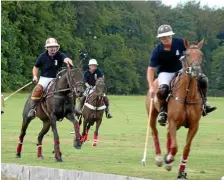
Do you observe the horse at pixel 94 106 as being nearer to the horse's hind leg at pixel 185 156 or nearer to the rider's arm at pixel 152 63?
the rider's arm at pixel 152 63

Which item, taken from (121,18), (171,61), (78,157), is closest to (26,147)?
(78,157)

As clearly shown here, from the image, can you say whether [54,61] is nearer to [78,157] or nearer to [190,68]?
[78,157]

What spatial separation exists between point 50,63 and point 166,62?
3.73 m

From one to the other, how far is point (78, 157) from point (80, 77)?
5.49 feet

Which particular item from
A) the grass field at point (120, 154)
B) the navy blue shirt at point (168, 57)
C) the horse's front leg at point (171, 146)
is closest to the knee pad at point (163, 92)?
the navy blue shirt at point (168, 57)

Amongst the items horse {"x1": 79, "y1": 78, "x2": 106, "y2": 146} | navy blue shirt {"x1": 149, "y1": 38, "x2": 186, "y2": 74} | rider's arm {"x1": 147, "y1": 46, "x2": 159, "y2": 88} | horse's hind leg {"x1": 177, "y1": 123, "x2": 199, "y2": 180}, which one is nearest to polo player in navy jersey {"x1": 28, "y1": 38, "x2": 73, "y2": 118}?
rider's arm {"x1": 147, "y1": 46, "x2": 159, "y2": 88}

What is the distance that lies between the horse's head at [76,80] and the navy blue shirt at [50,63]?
39 centimetres

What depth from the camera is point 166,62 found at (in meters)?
14.0

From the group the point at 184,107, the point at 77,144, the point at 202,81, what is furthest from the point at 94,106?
the point at 184,107

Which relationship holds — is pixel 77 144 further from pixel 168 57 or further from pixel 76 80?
pixel 168 57

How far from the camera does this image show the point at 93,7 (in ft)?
283

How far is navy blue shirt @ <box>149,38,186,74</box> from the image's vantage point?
13.7m

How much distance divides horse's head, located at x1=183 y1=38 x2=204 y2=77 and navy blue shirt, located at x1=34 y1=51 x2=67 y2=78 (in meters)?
4.54

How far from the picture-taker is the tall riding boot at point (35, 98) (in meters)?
17.1
